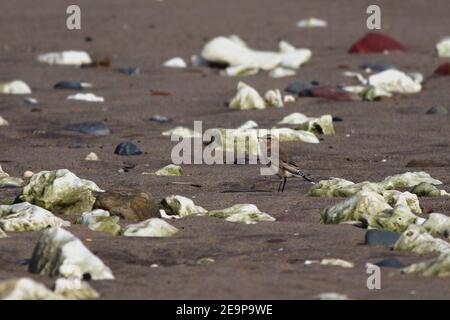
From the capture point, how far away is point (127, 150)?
8383 mm

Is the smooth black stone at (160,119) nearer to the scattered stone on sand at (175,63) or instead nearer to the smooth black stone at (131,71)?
the smooth black stone at (131,71)

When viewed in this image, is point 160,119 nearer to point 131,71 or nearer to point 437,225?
point 131,71

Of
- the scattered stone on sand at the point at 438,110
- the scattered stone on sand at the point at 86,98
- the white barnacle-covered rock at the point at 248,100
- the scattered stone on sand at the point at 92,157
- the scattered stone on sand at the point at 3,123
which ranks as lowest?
the scattered stone on sand at the point at 92,157

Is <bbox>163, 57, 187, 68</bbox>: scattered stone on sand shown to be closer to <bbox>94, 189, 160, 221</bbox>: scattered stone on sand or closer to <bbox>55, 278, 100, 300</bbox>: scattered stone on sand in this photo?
<bbox>94, 189, 160, 221</bbox>: scattered stone on sand

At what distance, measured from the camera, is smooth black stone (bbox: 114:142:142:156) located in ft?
27.5

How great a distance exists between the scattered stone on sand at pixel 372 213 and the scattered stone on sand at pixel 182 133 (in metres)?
3.13

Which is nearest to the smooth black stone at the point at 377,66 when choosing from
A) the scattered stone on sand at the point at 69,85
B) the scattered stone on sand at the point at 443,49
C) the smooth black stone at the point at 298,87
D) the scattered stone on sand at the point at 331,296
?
the scattered stone on sand at the point at 443,49

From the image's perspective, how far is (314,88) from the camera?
11016 millimetres

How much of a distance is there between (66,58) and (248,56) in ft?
7.02

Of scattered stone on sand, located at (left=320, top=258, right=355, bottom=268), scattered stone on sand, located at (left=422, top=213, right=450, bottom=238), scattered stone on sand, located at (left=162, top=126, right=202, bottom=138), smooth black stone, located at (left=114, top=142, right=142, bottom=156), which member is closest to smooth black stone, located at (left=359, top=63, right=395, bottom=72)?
scattered stone on sand, located at (left=162, top=126, right=202, bottom=138)

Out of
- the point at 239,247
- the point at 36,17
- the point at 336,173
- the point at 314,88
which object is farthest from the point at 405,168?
the point at 36,17

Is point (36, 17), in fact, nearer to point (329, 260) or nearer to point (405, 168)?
point (405, 168)

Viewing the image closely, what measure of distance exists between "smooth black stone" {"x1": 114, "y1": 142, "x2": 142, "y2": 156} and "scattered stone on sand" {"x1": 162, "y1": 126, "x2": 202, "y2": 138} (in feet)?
1.90

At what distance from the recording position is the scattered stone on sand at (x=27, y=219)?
18.5 ft
